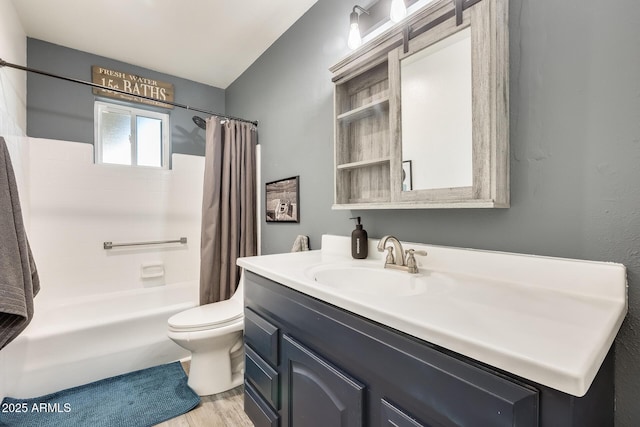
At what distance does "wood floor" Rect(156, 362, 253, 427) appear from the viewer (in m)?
1.47

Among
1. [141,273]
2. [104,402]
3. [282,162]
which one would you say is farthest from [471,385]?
[141,273]

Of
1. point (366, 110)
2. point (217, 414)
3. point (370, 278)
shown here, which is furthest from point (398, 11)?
point (217, 414)

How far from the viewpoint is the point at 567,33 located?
0.82 meters

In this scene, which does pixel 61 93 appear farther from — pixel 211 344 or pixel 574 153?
pixel 574 153

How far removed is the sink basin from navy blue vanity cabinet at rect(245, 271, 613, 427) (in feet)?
0.65

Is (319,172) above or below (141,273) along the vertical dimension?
above

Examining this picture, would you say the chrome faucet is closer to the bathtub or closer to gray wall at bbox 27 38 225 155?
the bathtub

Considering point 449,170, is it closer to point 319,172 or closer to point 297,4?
point 319,172

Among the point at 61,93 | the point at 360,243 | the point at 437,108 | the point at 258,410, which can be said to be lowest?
the point at 258,410

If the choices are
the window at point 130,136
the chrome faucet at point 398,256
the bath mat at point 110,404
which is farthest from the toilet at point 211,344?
the window at point 130,136

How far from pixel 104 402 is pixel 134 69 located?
8.48 ft

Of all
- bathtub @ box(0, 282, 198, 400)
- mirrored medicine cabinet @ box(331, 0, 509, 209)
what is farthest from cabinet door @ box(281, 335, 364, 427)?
bathtub @ box(0, 282, 198, 400)

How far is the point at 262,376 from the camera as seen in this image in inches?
45.4

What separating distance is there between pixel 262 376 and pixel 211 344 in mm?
668
